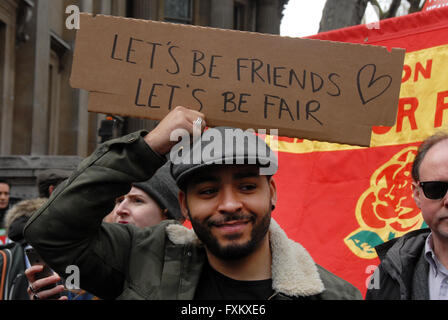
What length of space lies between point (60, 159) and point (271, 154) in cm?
748

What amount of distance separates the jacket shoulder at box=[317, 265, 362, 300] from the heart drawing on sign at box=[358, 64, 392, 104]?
0.66 meters

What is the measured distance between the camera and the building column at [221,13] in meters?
21.8

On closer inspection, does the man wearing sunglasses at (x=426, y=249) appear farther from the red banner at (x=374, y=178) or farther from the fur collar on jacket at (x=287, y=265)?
the red banner at (x=374, y=178)

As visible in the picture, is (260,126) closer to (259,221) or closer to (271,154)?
(271,154)

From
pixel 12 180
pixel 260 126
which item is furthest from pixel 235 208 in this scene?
pixel 12 180

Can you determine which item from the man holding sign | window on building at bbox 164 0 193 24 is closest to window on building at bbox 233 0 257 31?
window on building at bbox 164 0 193 24

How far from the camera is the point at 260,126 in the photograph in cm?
204

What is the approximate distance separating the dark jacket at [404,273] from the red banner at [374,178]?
2.78 ft

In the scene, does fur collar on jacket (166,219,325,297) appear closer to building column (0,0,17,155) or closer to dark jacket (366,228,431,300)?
dark jacket (366,228,431,300)

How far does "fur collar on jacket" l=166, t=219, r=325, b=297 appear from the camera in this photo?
180cm

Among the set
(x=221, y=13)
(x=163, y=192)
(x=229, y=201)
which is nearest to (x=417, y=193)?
(x=229, y=201)

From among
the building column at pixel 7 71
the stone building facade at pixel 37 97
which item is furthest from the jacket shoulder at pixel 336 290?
the building column at pixel 7 71

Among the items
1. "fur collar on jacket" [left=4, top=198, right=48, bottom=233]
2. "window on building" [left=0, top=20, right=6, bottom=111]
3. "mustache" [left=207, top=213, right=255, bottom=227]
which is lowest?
"fur collar on jacket" [left=4, top=198, right=48, bottom=233]

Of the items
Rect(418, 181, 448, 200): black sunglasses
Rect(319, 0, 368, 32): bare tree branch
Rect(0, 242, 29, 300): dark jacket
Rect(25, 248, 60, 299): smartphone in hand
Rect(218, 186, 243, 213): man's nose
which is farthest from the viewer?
Rect(319, 0, 368, 32): bare tree branch
